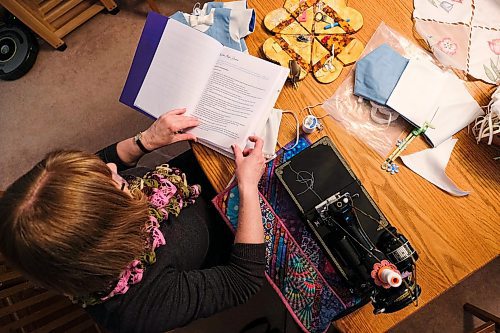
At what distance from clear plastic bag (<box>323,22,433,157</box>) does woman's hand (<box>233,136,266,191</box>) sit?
0.23 m

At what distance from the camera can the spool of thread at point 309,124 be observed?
0.99 meters

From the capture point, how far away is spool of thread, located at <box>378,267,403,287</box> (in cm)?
Answer: 75

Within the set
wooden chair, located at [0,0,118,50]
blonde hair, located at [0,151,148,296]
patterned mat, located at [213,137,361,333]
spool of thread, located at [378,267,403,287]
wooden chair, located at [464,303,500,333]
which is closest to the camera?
blonde hair, located at [0,151,148,296]

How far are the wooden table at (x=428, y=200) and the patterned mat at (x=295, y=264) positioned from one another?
44 mm

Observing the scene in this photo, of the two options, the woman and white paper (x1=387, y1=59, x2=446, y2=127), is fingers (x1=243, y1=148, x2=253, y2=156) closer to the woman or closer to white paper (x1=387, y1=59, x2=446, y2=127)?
the woman

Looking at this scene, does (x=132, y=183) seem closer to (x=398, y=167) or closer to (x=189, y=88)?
(x=189, y=88)

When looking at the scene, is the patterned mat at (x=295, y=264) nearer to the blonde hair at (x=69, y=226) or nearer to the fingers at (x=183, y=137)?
the fingers at (x=183, y=137)

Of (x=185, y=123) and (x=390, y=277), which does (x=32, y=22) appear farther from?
(x=390, y=277)

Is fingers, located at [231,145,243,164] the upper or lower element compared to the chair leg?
upper

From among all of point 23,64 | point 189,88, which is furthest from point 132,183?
point 23,64

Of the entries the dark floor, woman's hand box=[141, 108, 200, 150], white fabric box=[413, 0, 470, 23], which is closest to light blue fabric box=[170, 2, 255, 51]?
woman's hand box=[141, 108, 200, 150]

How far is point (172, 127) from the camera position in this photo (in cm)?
99

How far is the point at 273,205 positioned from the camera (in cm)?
96

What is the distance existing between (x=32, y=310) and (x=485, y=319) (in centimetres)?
159
